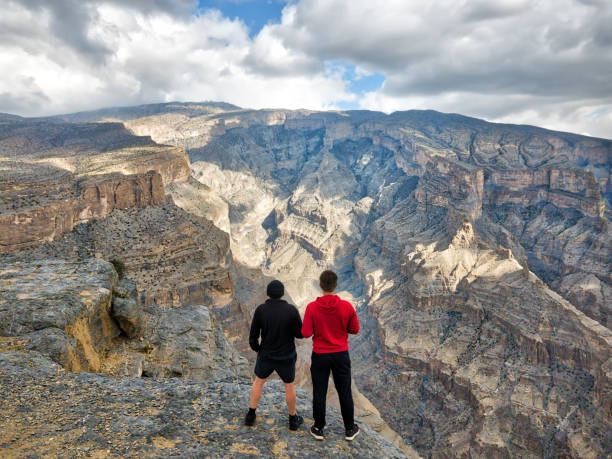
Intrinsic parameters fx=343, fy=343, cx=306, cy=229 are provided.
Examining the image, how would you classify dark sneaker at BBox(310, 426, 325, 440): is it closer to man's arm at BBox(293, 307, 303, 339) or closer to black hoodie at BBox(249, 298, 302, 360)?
black hoodie at BBox(249, 298, 302, 360)

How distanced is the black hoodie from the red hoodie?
0.95 feet

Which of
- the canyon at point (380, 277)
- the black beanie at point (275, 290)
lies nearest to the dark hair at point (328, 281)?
the black beanie at point (275, 290)

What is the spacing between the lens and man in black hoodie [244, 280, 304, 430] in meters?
7.03

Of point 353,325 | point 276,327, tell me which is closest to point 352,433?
point 353,325

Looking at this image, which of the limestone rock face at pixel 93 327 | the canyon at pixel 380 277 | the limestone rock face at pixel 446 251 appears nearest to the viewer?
the limestone rock face at pixel 93 327

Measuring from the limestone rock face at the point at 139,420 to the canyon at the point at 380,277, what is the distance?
0.99 ft

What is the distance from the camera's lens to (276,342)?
709cm

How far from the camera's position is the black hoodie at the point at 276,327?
23.0 feet

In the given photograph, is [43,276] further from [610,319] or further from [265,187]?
[265,187]

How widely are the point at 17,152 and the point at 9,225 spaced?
4622cm

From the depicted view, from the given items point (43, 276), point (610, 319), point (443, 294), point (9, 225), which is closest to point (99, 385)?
point (43, 276)

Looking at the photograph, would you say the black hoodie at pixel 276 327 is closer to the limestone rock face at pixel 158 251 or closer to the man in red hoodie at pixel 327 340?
the man in red hoodie at pixel 327 340

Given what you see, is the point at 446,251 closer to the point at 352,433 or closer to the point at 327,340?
the point at 352,433

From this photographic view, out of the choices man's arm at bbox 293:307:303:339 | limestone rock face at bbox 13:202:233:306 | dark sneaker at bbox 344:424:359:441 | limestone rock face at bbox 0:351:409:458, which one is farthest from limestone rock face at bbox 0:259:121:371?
limestone rock face at bbox 13:202:233:306
